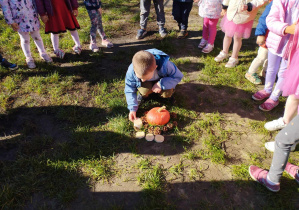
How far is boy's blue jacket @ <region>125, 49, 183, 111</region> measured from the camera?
3059 millimetres

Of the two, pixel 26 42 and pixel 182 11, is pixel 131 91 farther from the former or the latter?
pixel 182 11

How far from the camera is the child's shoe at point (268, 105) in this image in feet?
11.0

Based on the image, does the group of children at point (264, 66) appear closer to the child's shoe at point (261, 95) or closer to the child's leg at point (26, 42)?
the child's shoe at point (261, 95)

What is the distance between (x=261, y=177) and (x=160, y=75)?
1.78m

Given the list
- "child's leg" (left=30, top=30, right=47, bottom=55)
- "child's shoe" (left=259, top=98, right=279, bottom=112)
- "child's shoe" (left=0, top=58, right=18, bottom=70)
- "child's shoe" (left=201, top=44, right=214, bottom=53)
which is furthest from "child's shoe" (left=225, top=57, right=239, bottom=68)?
"child's shoe" (left=0, top=58, right=18, bottom=70)

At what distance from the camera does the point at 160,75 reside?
321 centimetres

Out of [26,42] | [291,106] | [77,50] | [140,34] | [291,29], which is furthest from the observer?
[140,34]

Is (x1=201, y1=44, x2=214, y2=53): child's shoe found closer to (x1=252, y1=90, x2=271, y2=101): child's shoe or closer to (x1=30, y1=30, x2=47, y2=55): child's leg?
(x1=252, y1=90, x2=271, y2=101): child's shoe

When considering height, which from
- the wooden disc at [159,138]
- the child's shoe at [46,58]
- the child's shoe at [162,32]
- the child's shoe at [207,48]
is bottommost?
the wooden disc at [159,138]

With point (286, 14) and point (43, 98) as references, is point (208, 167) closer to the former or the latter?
point (286, 14)

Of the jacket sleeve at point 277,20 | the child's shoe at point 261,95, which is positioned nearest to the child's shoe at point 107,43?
the child's shoe at point 261,95

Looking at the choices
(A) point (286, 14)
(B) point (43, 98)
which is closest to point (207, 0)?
(A) point (286, 14)

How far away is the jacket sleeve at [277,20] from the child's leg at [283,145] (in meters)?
1.17

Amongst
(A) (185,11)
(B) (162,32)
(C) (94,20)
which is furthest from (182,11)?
(C) (94,20)
